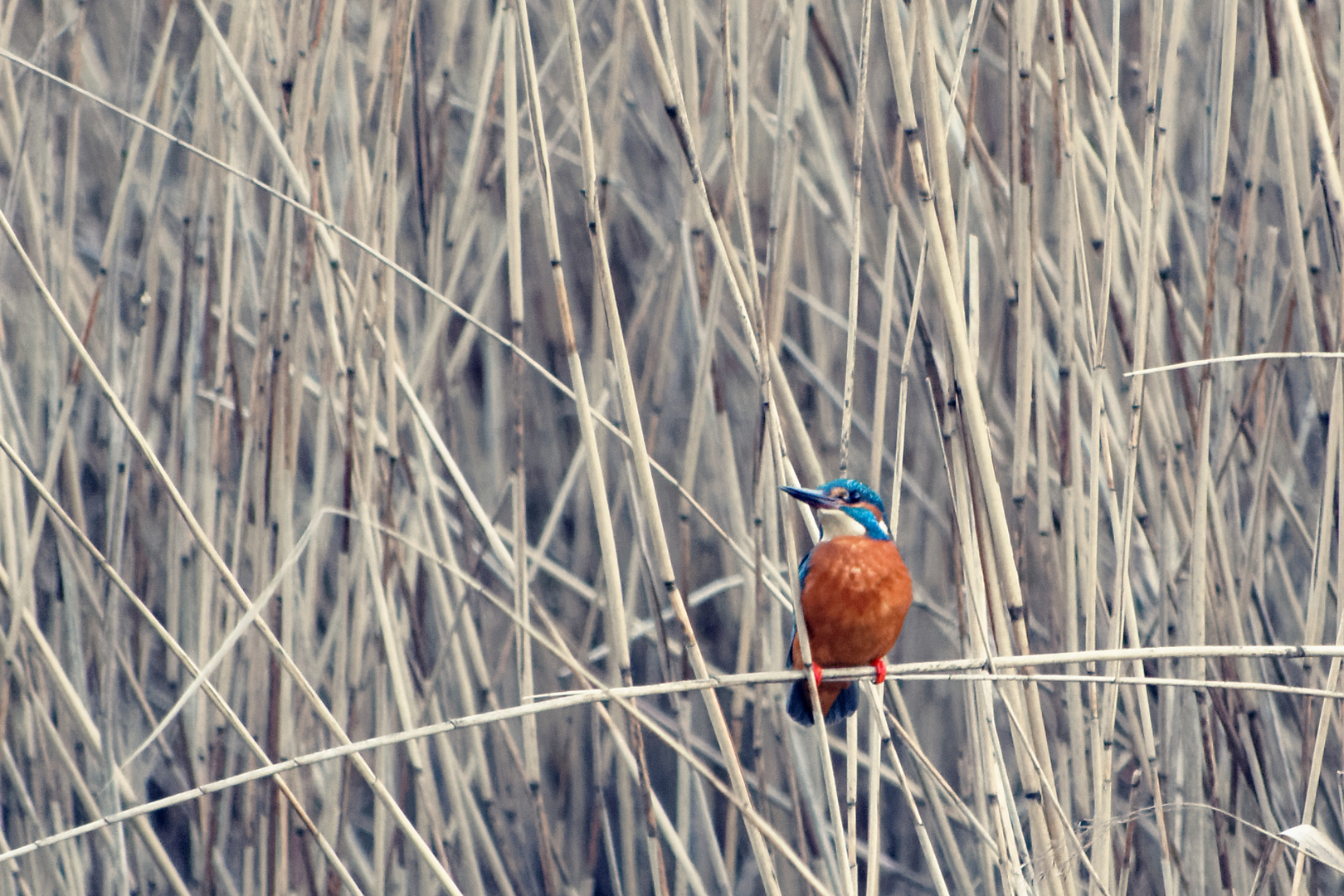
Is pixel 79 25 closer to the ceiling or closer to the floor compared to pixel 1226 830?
closer to the ceiling

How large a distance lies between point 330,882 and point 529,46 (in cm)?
123

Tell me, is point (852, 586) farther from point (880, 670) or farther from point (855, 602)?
point (880, 670)

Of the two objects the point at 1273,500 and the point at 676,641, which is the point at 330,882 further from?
the point at 1273,500

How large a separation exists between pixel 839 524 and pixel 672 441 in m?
1.02

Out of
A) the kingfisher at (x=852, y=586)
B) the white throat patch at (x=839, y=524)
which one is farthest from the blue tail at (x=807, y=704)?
the white throat patch at (x=839, y=524)

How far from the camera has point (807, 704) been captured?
147 centimetres

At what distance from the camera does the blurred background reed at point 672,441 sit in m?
1.26

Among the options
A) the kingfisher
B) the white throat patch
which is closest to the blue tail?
the kingfisher

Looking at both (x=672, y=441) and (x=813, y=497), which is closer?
(x=813, y=497)

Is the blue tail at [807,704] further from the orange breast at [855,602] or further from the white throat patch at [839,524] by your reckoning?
the white throat patch at [839,524]

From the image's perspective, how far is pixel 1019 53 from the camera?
51.0 inches

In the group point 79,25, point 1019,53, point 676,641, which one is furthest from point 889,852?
point 79,25

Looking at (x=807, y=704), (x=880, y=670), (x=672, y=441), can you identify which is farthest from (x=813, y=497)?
(x=672, y=441)

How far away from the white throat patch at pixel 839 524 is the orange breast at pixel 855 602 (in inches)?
0.6
